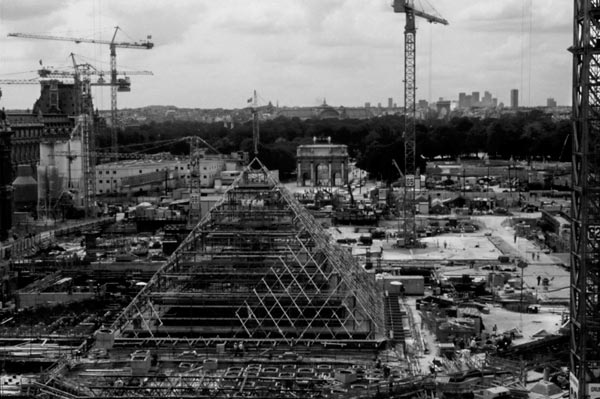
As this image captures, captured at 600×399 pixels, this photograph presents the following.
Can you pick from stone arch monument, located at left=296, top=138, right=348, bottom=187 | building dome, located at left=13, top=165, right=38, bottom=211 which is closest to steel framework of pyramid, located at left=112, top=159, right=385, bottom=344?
building dome, located at left=13, top=165, right=38, bottom=211

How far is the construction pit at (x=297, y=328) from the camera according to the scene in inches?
1083

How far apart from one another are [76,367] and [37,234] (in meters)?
32.1

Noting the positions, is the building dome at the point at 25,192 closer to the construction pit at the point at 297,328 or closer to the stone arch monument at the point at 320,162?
the stone arch monument at the point at 320,162

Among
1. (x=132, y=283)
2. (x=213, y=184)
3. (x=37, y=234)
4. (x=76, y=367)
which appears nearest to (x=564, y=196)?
(x=213, y=184)

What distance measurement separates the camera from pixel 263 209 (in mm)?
44125

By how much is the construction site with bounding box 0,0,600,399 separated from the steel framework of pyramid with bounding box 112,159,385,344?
0.22ft

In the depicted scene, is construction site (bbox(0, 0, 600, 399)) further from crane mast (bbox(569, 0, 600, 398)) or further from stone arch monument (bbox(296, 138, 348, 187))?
stone arch monument (bbox(296, 138, 348, 187))

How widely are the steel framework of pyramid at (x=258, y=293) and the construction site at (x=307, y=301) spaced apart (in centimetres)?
7

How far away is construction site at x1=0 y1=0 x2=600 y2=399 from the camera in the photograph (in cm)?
2650

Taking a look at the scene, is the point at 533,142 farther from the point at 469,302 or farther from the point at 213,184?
the point at 469,302

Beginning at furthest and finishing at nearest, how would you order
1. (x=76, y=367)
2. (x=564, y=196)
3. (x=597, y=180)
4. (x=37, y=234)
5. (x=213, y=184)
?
(x=213, y=184) < (x=564, y=196) < (x=37, y=234) < (x=76, y=367) < (x=597, y=180)

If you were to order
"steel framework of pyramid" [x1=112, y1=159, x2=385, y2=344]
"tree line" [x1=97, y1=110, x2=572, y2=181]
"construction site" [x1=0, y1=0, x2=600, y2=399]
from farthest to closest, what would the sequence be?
"tree line" [x1=97, y1=110, x2=572, y2=181]
"steel framework of pyramid" [x1=112, y1=159, x2=385, y2=344]
"construction site" [x1=0, y1=0, x2=600, y2=399]

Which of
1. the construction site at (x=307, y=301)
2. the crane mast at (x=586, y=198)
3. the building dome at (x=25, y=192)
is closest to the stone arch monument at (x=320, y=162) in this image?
the building dome at (x=25, y=192)

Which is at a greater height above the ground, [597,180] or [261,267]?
[597,180]
